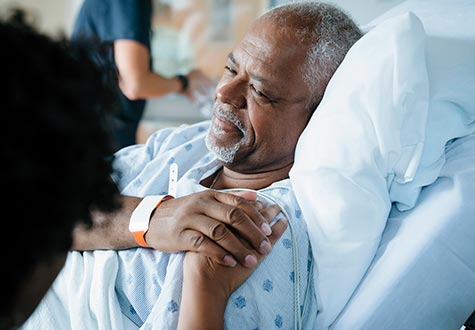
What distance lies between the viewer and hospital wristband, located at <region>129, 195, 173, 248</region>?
1.19 metres

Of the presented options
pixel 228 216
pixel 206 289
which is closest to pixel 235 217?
pixel 228 216

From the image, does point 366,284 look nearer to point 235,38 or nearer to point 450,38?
point 450,38

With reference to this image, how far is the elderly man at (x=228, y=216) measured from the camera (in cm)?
107

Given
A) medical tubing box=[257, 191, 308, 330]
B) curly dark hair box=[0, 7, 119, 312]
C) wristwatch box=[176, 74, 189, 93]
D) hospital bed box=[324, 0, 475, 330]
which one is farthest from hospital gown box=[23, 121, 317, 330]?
wristwatch box=[176, 74, 189, 93]

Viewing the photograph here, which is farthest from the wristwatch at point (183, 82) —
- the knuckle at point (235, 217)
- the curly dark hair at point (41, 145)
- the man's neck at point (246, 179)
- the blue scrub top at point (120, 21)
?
the curly dark hair at point (41, 145)

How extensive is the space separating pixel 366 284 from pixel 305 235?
14 cm

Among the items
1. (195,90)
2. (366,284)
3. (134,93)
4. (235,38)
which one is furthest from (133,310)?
(235,38)

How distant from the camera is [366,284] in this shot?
114cm

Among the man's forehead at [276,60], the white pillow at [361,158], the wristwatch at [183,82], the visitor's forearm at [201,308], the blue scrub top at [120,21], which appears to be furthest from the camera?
the wristwatch at [183,82]

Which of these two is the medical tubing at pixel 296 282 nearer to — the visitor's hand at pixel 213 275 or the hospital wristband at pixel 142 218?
the visitor's hand at pixel 213 275

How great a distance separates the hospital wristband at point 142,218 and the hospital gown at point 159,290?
36mm

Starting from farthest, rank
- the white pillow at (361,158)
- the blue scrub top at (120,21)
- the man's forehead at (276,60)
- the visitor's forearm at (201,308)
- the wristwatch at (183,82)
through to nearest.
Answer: the wristwatch at (183,82)
the blue scrub top at (120,21)
the man's forehead at (276,60)
the white pillow at (361,158)
the visitor's forearm at (201,308)

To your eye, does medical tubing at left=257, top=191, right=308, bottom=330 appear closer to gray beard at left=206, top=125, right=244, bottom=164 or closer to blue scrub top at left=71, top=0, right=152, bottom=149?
gray beard at left=206, top=125, right=244, bottom=164

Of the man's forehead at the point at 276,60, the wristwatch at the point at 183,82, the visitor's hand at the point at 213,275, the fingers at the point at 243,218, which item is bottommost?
the wristwatch at the point at 183,82
